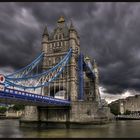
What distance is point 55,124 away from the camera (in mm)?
44844

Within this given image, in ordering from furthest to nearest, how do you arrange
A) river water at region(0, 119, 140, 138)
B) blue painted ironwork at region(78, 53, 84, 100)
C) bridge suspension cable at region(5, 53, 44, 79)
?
blue painted ironwork at region(78, 53, 84, 100), bridge suspension cable at region(5, 53, 44, 79), river water at region(0, 119, 140, 138)

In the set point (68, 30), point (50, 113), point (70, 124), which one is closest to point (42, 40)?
point (68, 30)

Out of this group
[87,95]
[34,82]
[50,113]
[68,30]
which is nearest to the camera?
[34,82]

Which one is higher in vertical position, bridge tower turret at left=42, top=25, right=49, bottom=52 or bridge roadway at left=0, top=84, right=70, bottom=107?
bridge tower turret at left=42, top=25, right=49, bottom=52

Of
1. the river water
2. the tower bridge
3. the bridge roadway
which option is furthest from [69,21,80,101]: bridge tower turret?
the river water

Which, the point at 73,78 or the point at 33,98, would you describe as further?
the point at 73,78

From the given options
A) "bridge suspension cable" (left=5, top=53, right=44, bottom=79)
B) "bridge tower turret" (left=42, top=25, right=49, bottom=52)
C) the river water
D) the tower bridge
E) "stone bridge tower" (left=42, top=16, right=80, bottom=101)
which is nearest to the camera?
the river water

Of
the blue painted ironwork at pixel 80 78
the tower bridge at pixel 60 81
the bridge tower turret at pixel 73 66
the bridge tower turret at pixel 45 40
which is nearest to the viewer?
the tower bridge at pixel 60 81

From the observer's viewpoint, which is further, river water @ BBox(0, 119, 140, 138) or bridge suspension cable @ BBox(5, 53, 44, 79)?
bridge suspension cable @ BBox(5, 53, 44, 79)

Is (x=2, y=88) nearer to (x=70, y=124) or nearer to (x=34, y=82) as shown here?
(x=34, y=82)

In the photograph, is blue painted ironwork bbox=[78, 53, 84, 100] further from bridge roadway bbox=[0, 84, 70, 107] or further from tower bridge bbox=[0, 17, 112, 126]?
bridge roadway bbox=[0, 84, 70, 107]

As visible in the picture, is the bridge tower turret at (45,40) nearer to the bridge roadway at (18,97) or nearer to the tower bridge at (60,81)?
the tower bridge at (60,81)

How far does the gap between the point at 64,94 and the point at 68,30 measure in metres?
15.3

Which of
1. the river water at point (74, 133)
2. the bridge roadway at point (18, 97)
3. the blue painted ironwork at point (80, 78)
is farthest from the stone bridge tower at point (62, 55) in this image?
the river water at point (74, 133)
